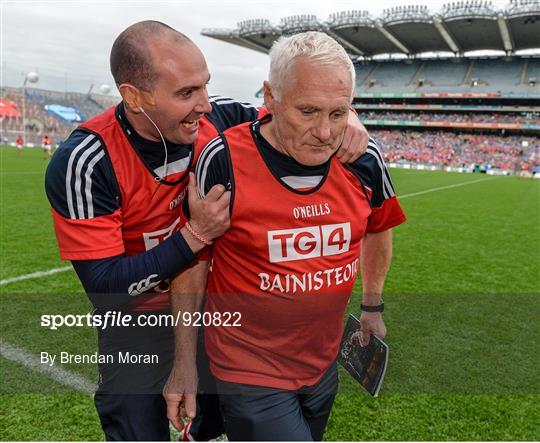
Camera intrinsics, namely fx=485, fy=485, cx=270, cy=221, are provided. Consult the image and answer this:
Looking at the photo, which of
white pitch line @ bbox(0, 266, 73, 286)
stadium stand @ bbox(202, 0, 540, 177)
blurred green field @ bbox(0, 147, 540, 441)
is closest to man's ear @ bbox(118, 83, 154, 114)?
blurred green field @ bbox(0, 147, 540, 441)

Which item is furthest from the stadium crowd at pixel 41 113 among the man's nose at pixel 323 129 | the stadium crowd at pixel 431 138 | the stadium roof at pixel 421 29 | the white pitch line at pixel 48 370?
the man's nose at pixel 323 129

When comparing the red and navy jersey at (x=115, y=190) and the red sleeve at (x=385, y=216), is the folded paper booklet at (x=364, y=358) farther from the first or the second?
the red and navy jersey at (x=115, y=190)

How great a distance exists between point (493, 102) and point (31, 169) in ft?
162

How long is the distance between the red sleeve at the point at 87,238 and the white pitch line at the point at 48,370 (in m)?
2.13

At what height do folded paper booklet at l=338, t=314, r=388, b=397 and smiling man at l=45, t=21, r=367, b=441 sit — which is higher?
smiling man at l=45, t=21, r=367, b=441

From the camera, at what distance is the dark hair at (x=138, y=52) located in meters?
1.96

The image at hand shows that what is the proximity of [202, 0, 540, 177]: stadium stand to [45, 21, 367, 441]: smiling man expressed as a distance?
45.3 metres

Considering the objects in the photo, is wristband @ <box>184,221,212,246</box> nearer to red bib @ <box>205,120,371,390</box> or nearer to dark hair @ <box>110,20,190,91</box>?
red bib @ <box>205,120,371,390</box>

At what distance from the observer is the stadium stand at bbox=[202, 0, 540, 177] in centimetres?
4559

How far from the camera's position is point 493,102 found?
54062 mm

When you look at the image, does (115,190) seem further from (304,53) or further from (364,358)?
(364,358)

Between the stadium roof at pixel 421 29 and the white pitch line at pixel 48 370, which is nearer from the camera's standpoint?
the white pitch line at pixel 48 370

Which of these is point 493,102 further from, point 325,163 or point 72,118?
point 325,163

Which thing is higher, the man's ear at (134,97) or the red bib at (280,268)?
the man's ear at (134,97)
